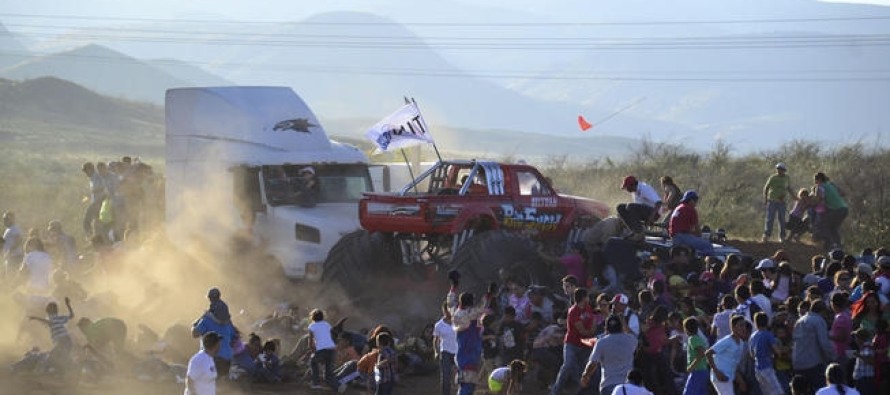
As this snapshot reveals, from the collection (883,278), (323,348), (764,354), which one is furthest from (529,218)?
(764,354)

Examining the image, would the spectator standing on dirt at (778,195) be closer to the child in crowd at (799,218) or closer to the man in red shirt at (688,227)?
the child in crowd at (799,218)

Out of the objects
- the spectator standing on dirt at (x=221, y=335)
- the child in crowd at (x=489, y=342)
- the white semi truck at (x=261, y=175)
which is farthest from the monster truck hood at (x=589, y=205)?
the spectator standing on dirt at (x=221, y=335)

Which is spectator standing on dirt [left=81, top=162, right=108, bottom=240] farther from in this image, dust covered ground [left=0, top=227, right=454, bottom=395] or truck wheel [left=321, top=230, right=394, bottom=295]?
truck wheel [left=321, top=230, right=394, bottom=295]

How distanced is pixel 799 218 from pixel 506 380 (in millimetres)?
10509

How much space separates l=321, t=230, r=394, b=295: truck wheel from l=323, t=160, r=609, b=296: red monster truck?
0.05ft

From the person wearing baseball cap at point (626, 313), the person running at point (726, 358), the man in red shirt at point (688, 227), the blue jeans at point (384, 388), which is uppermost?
the man in red shirt at point (688, 227)

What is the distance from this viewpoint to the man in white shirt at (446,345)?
610 inches

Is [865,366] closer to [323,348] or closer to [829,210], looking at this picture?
[323,348]

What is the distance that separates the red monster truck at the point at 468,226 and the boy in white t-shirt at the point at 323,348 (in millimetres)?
2381

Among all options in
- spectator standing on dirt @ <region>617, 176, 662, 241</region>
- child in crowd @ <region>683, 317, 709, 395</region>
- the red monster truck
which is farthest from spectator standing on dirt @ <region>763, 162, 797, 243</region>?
child in crowd @ <region>683, 317, 709, 395</region>

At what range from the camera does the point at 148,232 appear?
1022 inches

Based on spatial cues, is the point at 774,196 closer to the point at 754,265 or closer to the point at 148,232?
the point at 754,265

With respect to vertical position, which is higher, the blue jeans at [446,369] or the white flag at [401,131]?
the white flag at [401,131]

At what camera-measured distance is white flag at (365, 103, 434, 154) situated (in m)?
21.3
